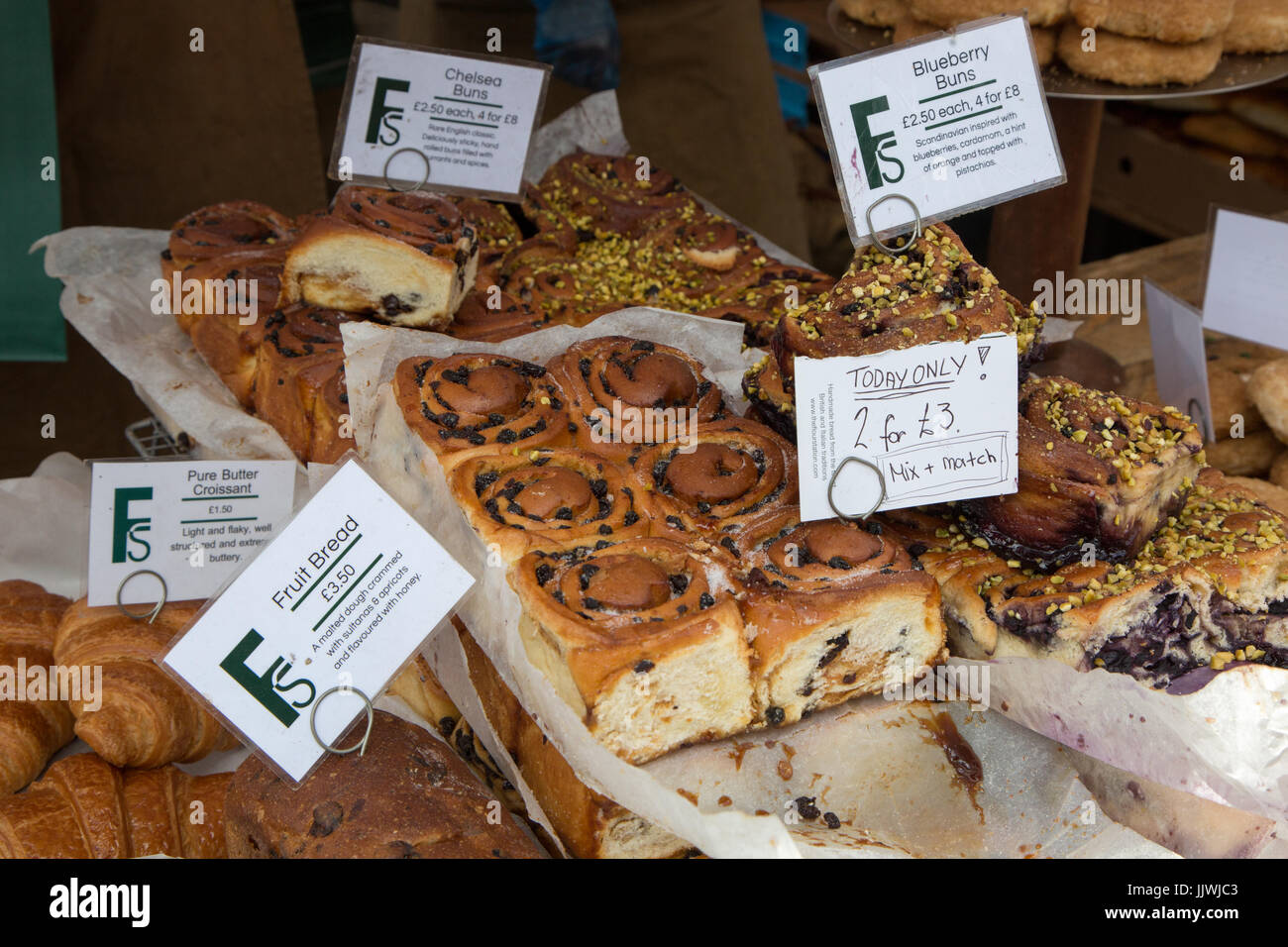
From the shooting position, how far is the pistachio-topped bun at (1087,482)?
170cm

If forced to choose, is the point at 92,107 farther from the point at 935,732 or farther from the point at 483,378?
the point at 935,732

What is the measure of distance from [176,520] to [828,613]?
1.27 metres

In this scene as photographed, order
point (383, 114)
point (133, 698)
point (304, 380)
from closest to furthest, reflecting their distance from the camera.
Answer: point (133, 698), point (304, 380), point (383, 114)

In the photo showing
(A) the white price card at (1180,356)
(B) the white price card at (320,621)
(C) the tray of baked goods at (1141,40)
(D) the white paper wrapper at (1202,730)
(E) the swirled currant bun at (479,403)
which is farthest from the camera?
(C) the tray of baked goods at (1141,40)

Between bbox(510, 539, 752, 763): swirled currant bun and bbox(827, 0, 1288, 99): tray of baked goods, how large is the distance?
1.71 metres

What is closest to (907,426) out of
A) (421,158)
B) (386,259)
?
(386,259)

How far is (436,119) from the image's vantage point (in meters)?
2.70

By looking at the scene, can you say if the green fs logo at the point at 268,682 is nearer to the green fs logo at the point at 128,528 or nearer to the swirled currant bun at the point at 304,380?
the green fs logo at the point at 128,528

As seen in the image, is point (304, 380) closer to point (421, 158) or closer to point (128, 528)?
point (128, 528)

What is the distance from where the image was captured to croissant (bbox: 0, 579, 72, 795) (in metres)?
1.96

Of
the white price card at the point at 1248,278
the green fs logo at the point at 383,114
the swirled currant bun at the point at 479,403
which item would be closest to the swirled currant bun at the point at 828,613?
the swirled currant bun at the point at 479,403

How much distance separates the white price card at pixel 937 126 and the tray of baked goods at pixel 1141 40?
918 mm
